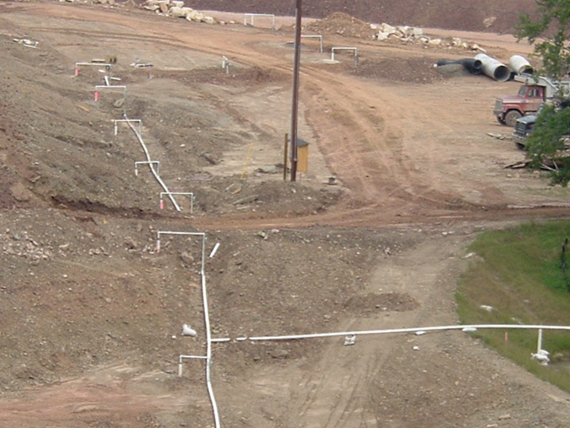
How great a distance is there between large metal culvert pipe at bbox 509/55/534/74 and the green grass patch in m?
25.4

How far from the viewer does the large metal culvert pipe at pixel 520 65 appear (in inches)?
1994

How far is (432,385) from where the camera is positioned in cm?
1767

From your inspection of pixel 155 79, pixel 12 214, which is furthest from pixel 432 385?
pixel 155 79

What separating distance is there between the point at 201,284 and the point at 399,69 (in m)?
31.2

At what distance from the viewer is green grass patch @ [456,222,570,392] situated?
19797mm

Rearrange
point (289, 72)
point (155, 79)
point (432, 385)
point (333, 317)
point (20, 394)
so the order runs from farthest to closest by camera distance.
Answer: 1. point (289, 72)
2. point (155, 79)
3. point (333, 317)
4. point (432, 385)
5. point (20, 394)

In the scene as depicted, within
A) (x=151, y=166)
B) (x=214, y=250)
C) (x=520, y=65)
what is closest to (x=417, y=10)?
(x=520, y=65)

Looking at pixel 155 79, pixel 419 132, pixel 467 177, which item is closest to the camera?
pixel 467 177

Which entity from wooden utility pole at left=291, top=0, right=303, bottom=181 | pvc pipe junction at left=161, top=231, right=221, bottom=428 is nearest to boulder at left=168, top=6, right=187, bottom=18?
wooden utility pole at left=291, top=0, right=303, bottom=181

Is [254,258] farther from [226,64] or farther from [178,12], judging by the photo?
[178,12]

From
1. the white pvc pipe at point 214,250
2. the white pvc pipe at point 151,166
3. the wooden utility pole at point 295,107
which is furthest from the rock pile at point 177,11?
the white pvc pipe at point 214,250

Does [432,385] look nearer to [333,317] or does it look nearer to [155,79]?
[333,317]

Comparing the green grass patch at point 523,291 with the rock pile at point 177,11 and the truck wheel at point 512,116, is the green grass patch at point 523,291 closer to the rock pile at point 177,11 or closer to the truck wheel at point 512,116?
the truck wheel at point 512,116

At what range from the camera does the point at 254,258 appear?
2255 cm
